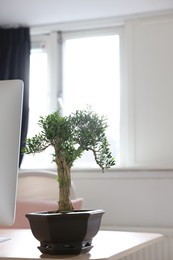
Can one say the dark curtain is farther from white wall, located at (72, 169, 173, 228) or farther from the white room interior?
white wall, located at (72, 169, 173, 228)

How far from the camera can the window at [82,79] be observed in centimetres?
452

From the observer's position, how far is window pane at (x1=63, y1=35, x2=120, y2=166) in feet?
14.8

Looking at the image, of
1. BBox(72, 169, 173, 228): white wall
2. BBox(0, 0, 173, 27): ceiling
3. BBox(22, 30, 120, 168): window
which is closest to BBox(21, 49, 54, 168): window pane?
BBox(22, 30, 120, 168): window

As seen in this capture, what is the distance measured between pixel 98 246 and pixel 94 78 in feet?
10.0

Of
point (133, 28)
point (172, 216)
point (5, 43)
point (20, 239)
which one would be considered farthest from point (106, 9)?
point (20, 239)

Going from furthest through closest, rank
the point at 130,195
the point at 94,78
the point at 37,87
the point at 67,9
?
the point at 37,87
the point at 94,78
the point at 67,9
the point at 130,195

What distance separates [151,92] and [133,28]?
596mm

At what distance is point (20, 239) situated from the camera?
193 cm

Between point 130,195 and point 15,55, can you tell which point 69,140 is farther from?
point 15,55

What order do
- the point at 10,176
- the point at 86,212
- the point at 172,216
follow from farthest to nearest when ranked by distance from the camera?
the point at 172,216 < the point at 10,176 < the point at 86,212

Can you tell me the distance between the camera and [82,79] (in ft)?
15.2

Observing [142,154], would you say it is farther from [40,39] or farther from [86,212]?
[86,212]

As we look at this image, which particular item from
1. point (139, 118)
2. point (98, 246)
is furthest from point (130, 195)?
point (98, 246)

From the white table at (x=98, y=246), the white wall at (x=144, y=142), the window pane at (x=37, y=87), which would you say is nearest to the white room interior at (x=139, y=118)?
the white wall at (x=144, y=142)
